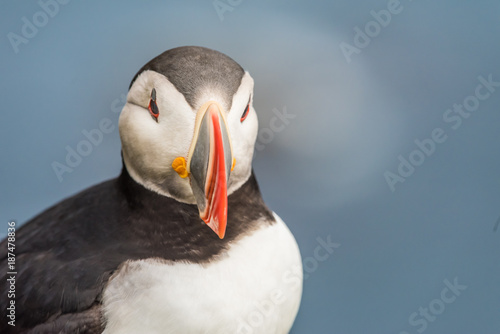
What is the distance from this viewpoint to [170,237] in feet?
4.99

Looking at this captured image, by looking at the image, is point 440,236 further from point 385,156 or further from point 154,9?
point 154,9

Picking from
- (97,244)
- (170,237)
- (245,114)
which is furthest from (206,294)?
(245,114)

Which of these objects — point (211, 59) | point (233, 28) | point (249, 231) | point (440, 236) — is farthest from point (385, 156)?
point (211, 59)

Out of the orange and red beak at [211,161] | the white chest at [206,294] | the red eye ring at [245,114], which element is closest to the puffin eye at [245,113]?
the red eye ring at [245,114]

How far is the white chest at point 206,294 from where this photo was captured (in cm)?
144

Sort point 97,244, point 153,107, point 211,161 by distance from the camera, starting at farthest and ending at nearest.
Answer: point 97,244 < point 153,107 < point 211,161

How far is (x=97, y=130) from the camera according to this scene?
261 cm

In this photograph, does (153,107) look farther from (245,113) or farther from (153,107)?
(245,113)

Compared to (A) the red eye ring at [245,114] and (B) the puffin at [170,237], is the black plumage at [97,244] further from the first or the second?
(A) the red eye ring at [245,114]

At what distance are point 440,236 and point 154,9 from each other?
1.53 m

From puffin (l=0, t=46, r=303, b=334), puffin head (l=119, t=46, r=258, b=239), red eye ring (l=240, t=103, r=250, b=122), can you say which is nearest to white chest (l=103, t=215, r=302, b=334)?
puffin (l=0, t=46, r=303, b=334)

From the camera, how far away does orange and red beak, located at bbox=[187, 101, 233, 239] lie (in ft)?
4.34

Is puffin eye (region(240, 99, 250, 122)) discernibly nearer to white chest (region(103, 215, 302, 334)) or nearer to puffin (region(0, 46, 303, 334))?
puffin (region(0, 46, 303, 334))

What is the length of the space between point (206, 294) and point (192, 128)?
0.40 metres
